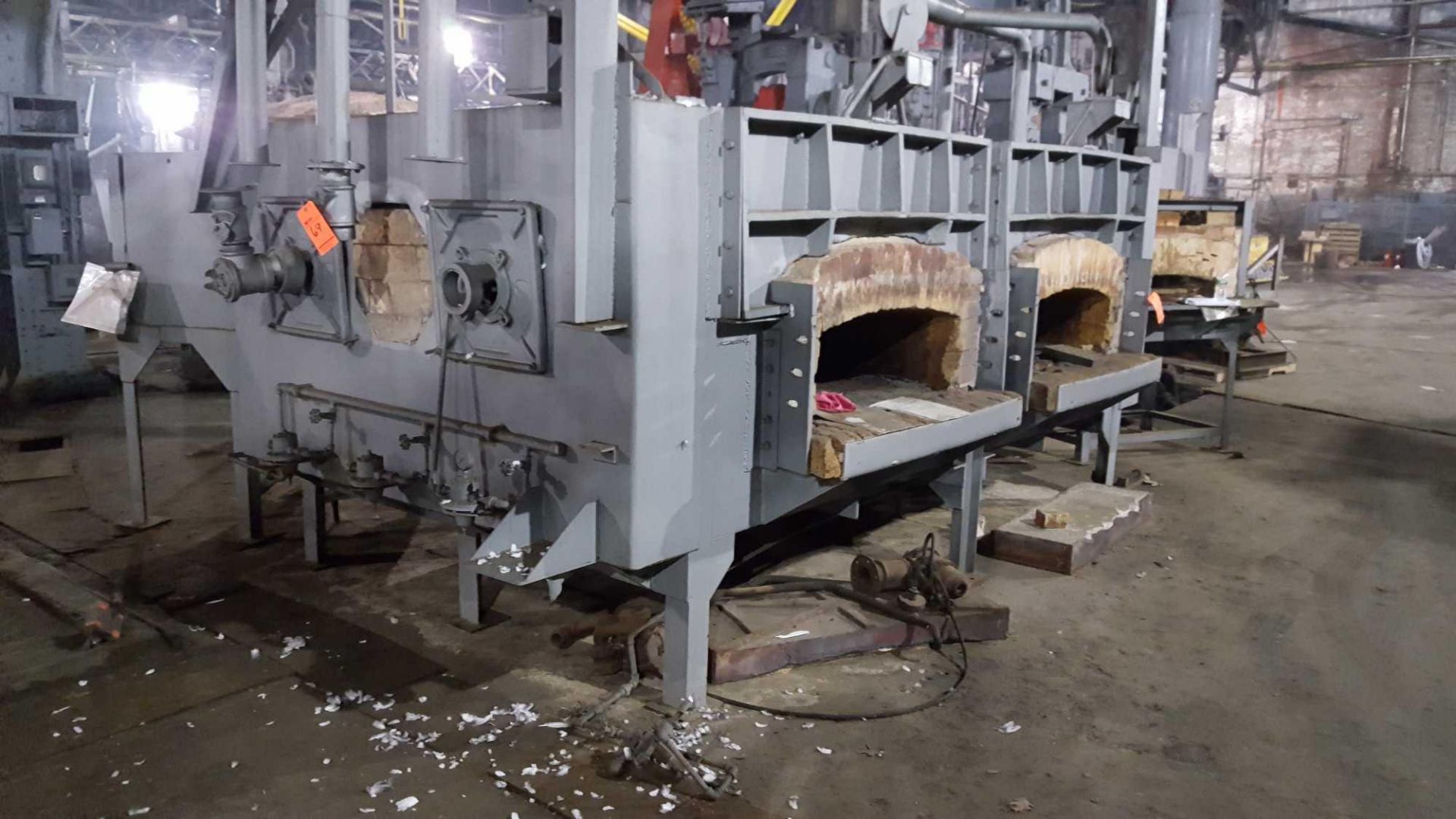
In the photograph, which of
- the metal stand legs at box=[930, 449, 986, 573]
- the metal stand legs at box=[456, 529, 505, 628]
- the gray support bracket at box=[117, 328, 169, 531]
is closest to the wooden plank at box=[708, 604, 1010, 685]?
the metal stand legs at box=[930, 449, 986, 573]

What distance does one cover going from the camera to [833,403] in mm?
4535

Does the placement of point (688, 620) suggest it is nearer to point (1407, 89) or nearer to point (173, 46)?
point (173, 46)

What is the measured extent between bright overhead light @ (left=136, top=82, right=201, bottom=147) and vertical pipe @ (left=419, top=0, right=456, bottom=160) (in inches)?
763

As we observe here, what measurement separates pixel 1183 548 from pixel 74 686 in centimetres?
571

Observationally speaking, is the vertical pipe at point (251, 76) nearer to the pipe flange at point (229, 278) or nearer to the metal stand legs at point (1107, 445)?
the pipe flange at point (229, 278)

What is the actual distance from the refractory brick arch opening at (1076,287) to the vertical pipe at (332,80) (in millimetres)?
3293

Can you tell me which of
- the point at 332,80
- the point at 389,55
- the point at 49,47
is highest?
the point at 49,47

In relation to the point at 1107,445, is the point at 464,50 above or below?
above

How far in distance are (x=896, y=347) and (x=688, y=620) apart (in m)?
2.18

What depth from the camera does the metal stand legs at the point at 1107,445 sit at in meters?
7.18

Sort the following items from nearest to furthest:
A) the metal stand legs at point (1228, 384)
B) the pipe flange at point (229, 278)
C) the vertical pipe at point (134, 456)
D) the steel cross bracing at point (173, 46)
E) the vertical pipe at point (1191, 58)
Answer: the pipe flange at point (229, 278), the vertical pipe at point (134, 456), the metal stand legs at point (1228, 384), the steel cross bracing at point (173, 46), the vertical pipe at point (1191, 58)

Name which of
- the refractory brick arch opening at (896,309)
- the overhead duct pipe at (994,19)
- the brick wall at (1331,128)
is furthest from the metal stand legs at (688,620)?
the brick wall at (1331,128)

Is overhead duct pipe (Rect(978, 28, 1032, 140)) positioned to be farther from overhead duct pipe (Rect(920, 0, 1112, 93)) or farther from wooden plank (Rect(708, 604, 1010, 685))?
wooden plank (Rect(708, 604, 1010, 685))

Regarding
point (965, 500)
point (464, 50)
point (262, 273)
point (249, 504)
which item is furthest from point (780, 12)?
point (464, 50)
